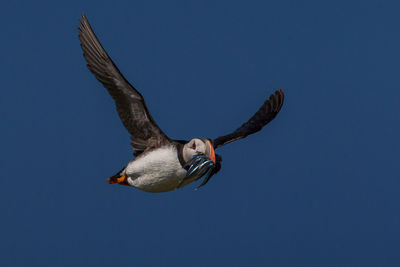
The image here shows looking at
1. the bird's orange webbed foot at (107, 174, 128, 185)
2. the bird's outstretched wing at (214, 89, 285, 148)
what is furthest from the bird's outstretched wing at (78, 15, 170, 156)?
the bird's outstretched wing at (214, 89, 285, 148)

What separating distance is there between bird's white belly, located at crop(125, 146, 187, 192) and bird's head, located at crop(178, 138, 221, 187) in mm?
128

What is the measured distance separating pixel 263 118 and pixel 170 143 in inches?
107

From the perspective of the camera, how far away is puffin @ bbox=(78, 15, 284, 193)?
780 centimetres

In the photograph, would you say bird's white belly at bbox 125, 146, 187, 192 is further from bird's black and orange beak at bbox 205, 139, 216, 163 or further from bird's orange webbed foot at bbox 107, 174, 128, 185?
bird's black and orange beak at bbox 205, 139, 216, 163

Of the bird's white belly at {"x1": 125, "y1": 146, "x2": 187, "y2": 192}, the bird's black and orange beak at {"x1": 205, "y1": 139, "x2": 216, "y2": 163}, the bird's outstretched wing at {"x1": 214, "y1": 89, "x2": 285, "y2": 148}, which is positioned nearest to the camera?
the bird's black and orange beak at {"x1": 205, "y1": 139, "x2": 216, "y2": 163}

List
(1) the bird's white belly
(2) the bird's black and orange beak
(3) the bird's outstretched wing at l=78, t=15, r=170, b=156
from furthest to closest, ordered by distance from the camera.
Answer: (1) the bird's white belly → (2) the bird's black and orange beak → (3) the bird's outstretched wing at l=78, t=15, r=170, b=156

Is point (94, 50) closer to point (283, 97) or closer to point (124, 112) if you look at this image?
point (124, 112)

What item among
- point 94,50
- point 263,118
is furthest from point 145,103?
point 263,118

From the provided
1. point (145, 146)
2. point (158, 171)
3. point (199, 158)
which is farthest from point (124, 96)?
point (199, 158)

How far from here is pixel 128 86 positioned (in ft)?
25.7

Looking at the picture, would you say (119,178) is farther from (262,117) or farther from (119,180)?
(262,117)

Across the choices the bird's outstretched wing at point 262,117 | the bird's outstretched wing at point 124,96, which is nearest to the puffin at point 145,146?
the bird's outstretched wing at point 124,96

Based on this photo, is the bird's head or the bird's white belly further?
the bird's white belly

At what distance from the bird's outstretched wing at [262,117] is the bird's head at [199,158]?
1336mm
